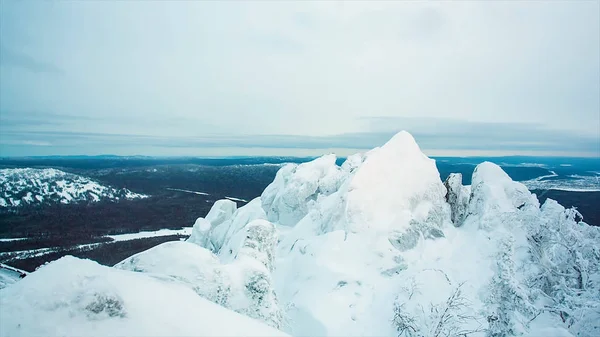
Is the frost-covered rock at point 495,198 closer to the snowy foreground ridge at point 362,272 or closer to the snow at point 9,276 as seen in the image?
the snowy foreground ridge at point 362,272

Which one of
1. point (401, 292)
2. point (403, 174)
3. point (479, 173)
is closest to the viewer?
point (401, 292)

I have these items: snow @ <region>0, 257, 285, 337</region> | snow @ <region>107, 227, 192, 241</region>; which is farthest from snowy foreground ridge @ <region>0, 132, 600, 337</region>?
snow @ <region>107, 227, 192, 241</region>

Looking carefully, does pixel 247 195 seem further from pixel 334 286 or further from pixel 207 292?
pixel 207 292

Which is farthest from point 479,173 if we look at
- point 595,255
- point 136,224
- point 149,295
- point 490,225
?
point 136,224

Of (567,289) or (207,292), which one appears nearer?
(207,292)

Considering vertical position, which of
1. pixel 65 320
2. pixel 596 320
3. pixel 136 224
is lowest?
pixel 136 224

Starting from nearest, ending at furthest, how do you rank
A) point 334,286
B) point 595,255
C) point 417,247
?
point 595,255 → point 334,286 → point 417,247

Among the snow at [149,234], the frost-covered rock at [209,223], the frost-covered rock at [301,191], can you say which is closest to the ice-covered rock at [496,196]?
the frost-covered rock at [301,191]

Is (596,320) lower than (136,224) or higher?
higher
